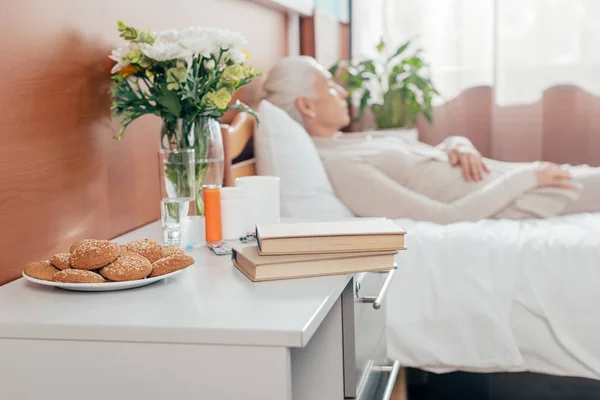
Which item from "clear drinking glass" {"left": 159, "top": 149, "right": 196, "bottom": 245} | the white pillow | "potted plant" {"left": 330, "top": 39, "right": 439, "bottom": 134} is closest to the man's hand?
the white pillow

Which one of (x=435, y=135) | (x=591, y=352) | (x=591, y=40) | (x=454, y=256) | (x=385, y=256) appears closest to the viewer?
(x=385, y=256)

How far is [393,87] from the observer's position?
3.34m

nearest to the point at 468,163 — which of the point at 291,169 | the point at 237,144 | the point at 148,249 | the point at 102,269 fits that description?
the point at 291,169

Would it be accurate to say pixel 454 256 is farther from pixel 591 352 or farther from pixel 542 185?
pixel 542 185

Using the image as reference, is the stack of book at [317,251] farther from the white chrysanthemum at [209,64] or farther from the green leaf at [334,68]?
the green leaf at [334,68]

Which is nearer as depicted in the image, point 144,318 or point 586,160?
point 144,318

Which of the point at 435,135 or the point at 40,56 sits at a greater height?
the point at 40,56

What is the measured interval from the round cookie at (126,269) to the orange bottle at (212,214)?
1.05 ft

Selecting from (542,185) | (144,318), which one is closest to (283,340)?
(144,318)

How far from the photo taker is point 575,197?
91.0 inches

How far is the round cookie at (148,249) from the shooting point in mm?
1145

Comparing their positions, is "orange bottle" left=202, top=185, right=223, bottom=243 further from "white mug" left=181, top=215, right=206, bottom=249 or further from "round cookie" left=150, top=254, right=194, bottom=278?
"round cookie" left=150, top=254, right=194, bottom=278

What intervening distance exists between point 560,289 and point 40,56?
1300mm

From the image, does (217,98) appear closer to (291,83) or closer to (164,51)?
(164,51)
